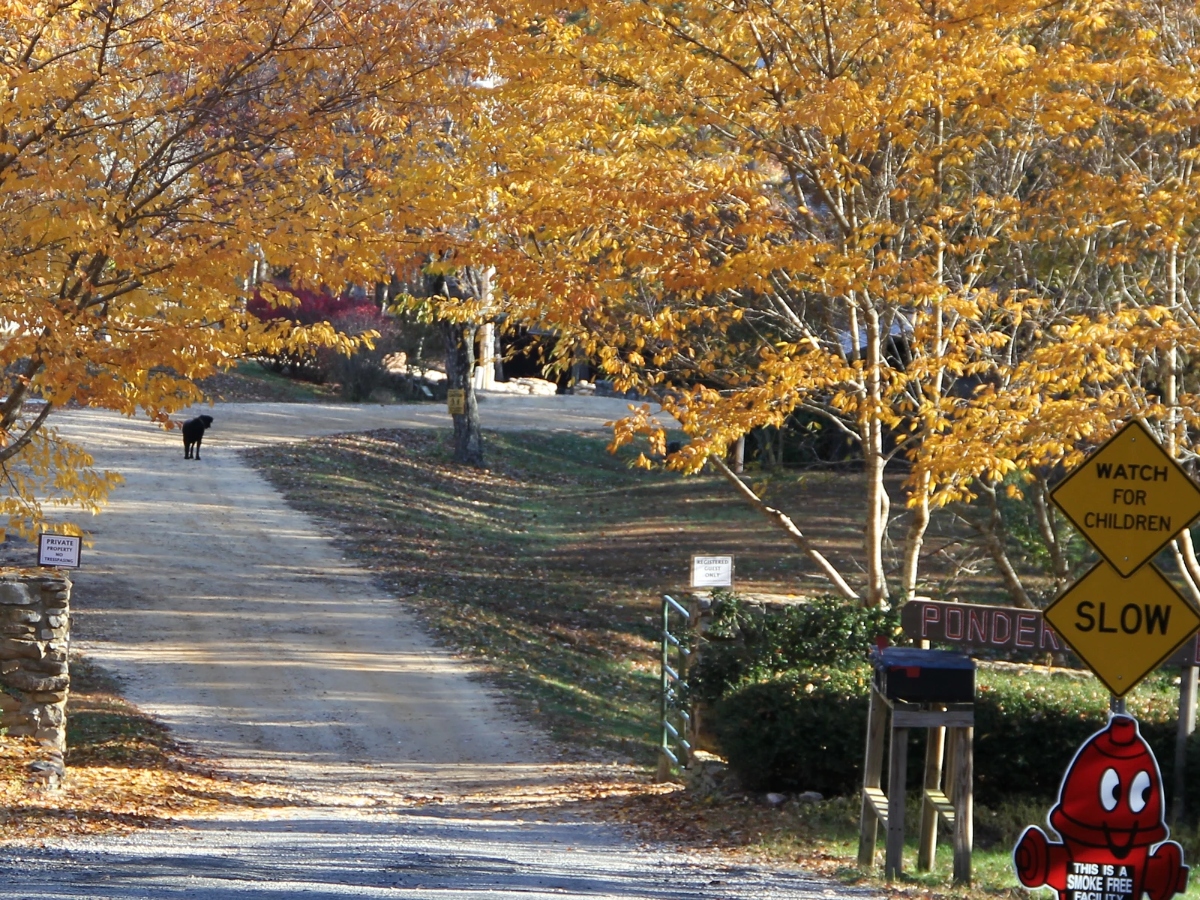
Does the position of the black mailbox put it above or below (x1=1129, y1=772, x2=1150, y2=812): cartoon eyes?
above

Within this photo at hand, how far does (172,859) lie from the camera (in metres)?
8.32

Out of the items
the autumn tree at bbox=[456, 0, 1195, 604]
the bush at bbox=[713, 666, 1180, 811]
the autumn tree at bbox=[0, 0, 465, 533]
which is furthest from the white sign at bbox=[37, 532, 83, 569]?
the bush at bbox=[713, 666, 1180, 811]

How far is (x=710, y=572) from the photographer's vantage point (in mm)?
11109

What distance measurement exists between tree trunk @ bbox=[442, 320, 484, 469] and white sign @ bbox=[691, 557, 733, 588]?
2033cm

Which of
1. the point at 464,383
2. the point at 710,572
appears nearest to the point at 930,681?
the point at 710,572

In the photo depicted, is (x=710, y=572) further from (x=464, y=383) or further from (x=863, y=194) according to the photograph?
(x=464, y=383)

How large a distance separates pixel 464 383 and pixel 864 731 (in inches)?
947

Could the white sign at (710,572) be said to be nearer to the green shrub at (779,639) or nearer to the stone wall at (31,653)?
the green shrub at (779,639)

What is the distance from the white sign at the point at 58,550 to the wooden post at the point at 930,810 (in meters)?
6.24

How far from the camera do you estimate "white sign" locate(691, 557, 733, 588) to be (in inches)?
433

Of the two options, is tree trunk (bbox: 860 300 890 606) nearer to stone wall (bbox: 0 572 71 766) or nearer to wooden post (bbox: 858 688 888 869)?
wooden post (bbox: 858 688 888 869)

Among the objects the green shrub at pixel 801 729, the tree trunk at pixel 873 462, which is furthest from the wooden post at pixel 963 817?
the tree trunk at pixel 873 462

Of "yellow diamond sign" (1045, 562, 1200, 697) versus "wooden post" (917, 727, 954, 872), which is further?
"wooden post" (917, 727, 954, 872)

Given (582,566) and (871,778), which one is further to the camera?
(582,566)
